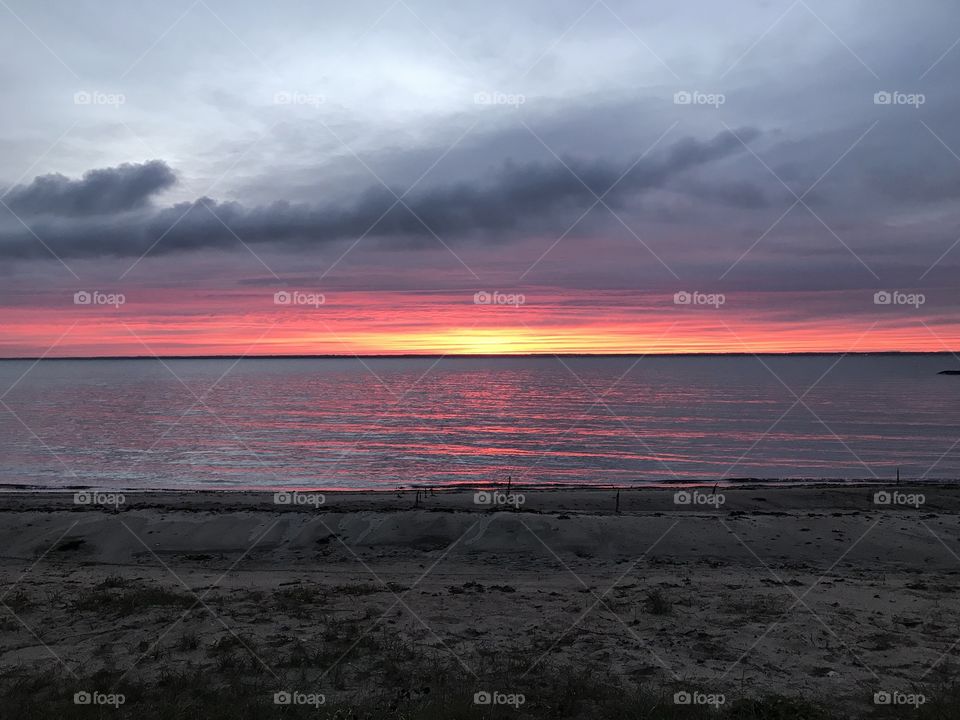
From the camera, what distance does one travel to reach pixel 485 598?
43.6 feet

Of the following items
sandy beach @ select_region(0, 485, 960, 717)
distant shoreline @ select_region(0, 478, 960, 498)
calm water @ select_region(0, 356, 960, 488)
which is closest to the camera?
sandy beach @ select_region(0, 485, 960, 717)

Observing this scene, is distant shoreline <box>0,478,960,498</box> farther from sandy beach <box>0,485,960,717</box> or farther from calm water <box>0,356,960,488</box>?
sandy beach <box>0,485,960,717</box>

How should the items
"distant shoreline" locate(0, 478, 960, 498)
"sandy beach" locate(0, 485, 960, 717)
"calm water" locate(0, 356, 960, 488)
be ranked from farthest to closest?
1. "calm water" locate(0, 356, 960, 488)
2. "distant shoreline" locate(0, 478, 960, 498)
3. "sandy beach" locate(0, 485, 960, 717)

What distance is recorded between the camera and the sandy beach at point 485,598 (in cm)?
934

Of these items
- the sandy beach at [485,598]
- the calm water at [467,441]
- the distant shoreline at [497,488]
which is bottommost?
the sandy beach at [485,598]

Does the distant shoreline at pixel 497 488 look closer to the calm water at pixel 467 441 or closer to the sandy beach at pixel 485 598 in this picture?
the calm water at pixel 467 441

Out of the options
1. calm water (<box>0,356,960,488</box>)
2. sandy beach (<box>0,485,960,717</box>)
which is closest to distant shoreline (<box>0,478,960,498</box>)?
calm water (<box>0,356,960,488</box>)

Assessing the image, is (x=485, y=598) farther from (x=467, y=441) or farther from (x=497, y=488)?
(x=467, y=441)

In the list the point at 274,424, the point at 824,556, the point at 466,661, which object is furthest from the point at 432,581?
the point at 274,424

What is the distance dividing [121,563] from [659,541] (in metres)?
16.1

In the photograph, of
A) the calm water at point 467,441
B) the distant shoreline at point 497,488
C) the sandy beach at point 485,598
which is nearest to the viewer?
the sandy beach at point 485,598

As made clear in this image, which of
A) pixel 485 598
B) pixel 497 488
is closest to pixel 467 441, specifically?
pixel 497 488

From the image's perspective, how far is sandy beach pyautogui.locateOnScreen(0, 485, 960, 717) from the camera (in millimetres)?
9344

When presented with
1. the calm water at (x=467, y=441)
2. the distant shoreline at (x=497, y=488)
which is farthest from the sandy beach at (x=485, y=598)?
the calm water at (x=467, y=441)
